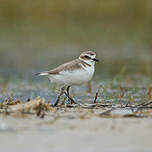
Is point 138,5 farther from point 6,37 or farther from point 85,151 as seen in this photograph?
point 85,151

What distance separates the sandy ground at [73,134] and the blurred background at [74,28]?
34.1ft

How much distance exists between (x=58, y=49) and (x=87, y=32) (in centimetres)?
195

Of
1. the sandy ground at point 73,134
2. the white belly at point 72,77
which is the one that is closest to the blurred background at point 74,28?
the white belly at point 72,77

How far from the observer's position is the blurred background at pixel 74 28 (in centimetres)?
1711

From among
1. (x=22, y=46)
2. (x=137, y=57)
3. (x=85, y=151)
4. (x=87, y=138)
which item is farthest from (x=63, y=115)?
(x=22, y=46)

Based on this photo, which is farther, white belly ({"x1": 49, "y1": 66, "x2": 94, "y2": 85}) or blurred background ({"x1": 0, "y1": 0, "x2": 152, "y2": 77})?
blurred background ({"x1": 0, "y1": 0, "x2": 152, "y2": 77})

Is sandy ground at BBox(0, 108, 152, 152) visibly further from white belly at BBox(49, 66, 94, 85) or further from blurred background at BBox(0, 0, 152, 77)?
blurred background at BBox(0, 0, 152, 77)

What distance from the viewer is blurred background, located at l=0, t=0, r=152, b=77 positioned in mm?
17109

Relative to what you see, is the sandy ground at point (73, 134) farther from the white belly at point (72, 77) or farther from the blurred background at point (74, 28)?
the blurred background at point (74, 28)

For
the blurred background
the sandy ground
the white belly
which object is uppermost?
the blurred background

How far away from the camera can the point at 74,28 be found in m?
18.9

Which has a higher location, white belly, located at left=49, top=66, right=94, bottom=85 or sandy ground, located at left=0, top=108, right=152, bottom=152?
white belly, located at left=49, top=66, right=94, bottom=85

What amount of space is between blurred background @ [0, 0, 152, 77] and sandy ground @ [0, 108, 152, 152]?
34.1ft

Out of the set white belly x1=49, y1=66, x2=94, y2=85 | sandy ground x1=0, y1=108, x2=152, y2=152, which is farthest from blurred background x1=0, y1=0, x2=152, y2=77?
sandy ground x1=0, y1=108, x2=152, y2=152
